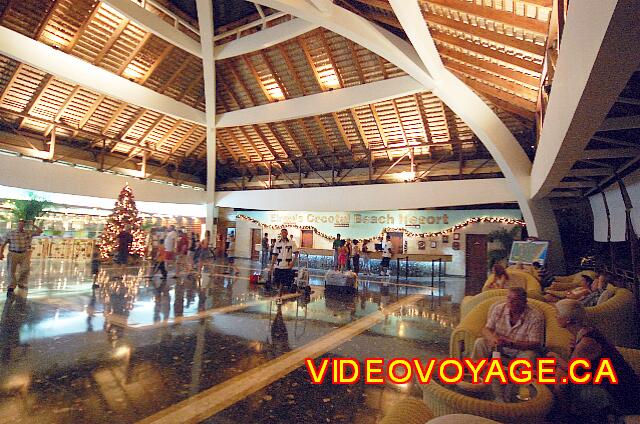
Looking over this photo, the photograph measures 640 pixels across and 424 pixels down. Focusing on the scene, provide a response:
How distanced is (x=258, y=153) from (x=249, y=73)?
4.53 metres

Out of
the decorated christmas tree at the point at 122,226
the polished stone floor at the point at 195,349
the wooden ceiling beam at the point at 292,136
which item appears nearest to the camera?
the polished stone floor at the point at 195,349

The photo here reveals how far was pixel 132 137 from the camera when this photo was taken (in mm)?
15719

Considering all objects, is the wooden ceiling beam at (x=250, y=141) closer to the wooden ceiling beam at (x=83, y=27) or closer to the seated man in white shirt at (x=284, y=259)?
the wooden ceiling beam at (x=83, y=27)

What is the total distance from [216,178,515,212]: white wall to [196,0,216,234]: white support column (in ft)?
2.56

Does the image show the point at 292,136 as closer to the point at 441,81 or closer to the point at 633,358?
the point at 441,81

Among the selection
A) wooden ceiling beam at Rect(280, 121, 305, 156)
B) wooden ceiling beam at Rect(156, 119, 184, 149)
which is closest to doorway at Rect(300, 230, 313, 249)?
wooden ceiling beam at Rect(280, 121, 305, 156)

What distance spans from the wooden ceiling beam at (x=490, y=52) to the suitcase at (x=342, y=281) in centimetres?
560

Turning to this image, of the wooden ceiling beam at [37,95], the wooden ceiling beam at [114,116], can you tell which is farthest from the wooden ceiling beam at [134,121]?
the wooden ceiling beam at [37,95]

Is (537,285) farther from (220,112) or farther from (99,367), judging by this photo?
(220,112)

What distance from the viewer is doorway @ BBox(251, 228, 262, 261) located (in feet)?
63.8

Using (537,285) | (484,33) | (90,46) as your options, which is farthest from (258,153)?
(537,285)

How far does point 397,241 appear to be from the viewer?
1544 cm

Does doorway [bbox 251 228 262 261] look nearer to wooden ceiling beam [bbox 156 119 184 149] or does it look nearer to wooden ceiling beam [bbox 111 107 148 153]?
wooden ceiling beam [bbox 156 119 184 149]

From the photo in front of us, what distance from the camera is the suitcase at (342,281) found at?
888 cm
